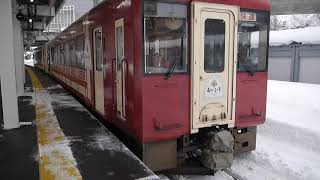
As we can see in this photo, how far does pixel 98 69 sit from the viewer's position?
665 cm

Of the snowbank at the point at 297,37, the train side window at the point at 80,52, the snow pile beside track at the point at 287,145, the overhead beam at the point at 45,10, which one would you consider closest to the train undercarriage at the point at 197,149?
the snow pile beside track at the point at 287,145

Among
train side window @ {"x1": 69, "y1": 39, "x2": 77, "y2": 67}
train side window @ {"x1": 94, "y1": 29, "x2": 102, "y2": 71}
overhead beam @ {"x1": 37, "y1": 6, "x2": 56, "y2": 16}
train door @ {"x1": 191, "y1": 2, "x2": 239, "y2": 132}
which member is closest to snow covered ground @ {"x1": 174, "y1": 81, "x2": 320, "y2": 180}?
train door @ {"x1": 191, "y1": 2, "x2": 239, "y2": 132}

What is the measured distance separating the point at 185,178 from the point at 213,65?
1879 millimetres

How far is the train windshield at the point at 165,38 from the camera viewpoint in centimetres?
442

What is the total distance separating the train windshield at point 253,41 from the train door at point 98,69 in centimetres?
261

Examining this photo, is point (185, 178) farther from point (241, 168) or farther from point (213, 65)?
point (213, 65)

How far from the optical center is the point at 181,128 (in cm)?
475

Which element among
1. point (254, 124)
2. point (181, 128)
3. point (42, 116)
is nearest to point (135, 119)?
point (181, 128)

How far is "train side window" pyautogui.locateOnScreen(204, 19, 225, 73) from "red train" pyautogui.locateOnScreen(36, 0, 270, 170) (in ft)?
0.05

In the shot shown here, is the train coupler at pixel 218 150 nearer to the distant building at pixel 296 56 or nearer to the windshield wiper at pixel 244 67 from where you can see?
the windshield wiper at pixel 244 67

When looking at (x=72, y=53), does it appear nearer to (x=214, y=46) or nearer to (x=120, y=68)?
(x=120, y=68)

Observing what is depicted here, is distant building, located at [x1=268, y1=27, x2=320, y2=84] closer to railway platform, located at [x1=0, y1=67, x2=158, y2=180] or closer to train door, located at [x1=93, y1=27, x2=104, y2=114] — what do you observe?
train door, located at [x1=93, y1=27, x2=104, y2=114]

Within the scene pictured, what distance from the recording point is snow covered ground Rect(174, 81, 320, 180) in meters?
5.42

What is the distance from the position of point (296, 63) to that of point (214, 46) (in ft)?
38.0
